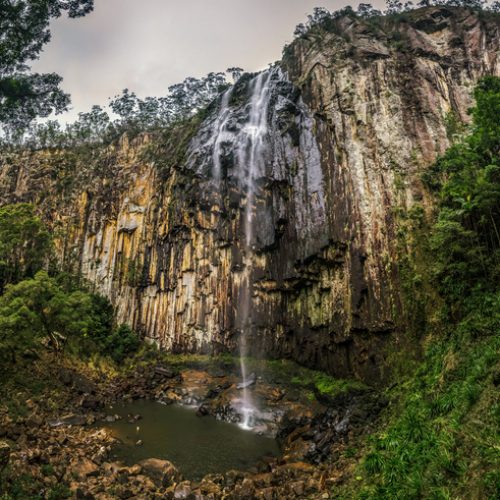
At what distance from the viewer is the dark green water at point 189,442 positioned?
38.3 feet

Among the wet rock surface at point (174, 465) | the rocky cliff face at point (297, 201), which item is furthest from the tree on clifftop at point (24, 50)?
the rocky cliff face at point (297, 201)

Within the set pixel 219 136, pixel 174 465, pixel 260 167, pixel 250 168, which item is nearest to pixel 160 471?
pixel 174 465

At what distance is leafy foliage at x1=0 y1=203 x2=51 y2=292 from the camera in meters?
23.8

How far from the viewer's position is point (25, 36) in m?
7.12

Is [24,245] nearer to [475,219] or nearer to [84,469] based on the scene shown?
[84,469]

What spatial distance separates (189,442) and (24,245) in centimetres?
2274

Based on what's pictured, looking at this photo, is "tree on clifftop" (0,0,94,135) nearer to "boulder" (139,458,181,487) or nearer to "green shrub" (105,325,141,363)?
"boulder" (139,458,181,487)

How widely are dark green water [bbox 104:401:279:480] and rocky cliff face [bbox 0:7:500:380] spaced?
6.60m

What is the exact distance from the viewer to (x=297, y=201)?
2205 cm

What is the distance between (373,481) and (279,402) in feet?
34.9

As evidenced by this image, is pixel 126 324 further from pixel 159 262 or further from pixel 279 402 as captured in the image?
pixel 279 402

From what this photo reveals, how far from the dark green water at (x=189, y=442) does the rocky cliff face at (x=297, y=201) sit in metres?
6.60

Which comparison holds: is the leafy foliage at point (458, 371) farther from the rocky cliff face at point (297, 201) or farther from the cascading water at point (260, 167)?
the cascading water at point (260, 167)

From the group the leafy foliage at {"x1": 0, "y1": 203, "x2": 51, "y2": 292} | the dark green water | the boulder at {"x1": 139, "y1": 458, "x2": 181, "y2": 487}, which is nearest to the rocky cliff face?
the leafy foliage at {"x1": 0, "y1": 203, "x2": 51, "y2": 292}
